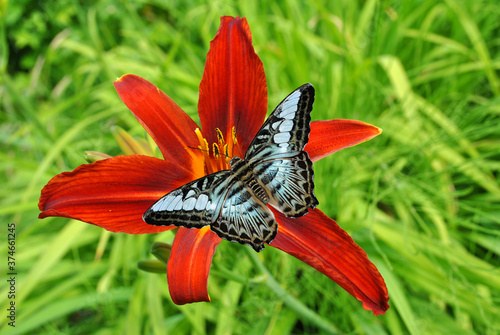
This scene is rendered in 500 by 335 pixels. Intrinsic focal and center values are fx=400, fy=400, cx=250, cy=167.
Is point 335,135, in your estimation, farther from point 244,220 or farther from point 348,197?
point 348,197

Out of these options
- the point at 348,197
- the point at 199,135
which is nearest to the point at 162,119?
the point at 199,135

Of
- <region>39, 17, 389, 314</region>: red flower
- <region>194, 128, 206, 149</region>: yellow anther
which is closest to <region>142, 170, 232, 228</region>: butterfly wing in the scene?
<region>39, 17, 389, 314</region>: red flower

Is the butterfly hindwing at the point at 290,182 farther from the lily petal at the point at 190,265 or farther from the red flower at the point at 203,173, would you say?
the lily petal at the point at 190,265

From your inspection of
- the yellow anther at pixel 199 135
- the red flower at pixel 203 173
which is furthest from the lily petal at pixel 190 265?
the yellow anther at pixel 199 135

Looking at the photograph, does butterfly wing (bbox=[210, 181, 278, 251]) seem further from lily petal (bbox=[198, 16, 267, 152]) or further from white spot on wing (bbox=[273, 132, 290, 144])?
lily petal (bbox=[198, 16, 267, 152])

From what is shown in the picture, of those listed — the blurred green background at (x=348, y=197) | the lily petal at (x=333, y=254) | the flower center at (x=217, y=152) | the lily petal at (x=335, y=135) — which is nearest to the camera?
the lily petal at (x=333, y=254)

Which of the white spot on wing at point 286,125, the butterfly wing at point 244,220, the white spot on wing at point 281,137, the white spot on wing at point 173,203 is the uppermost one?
the white spot on wing at point 286,125

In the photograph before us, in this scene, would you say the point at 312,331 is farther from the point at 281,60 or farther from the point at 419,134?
the point at 281,60
